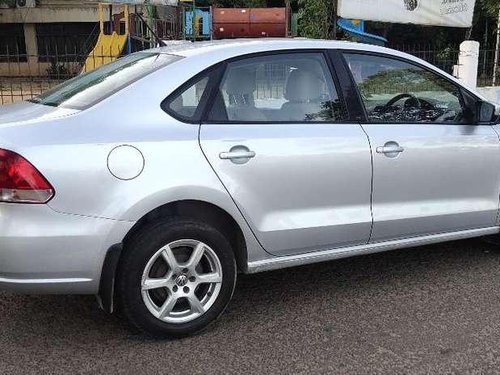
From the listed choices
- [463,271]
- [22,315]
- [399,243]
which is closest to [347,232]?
[399,243]

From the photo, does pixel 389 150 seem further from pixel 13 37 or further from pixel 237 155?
pixel 13 37

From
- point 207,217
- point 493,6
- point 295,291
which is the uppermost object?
point 493,6

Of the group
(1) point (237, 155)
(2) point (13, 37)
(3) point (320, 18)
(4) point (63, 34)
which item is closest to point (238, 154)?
(1) point (237, 155)

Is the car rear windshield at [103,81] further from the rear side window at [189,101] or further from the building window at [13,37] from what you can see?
the building window at [13,37]

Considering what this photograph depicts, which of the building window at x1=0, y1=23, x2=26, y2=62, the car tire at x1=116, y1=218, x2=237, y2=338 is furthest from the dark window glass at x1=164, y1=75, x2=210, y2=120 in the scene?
the building window at x1=0, y1=23, x2=26, y2=62

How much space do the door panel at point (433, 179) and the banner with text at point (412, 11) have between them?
5.01 meters

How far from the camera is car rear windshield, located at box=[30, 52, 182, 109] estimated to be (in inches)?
138

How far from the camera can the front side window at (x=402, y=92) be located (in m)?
4.10

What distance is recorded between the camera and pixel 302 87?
154 inches

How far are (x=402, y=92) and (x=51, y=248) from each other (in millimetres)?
2644

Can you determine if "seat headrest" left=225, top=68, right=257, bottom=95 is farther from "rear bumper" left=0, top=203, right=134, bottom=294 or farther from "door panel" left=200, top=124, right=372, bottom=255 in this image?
"rear bumper" left=0, top=203, right=134, bottom=294

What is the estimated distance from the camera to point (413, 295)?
13.6ft

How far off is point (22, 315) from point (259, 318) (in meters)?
1.47

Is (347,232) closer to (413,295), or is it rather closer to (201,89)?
(413,295)
